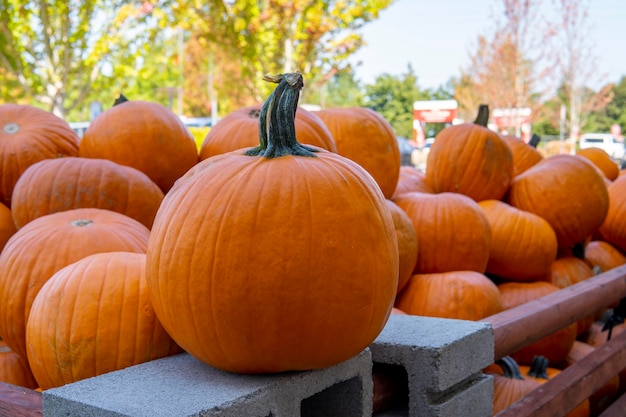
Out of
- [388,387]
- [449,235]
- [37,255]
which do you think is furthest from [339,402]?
[449,235]

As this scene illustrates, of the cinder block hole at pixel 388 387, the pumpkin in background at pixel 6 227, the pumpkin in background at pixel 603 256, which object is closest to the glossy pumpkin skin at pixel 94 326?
the cinder block hole at pixel 388 387

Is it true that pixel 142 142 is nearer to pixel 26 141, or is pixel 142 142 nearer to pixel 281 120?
pixel 26 141

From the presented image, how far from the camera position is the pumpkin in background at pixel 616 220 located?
428 centimetres

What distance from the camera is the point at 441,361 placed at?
1.69 meters

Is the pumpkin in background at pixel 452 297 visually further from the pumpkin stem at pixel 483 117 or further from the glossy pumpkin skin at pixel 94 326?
the glossy pumpkin skin at pixel 94 326

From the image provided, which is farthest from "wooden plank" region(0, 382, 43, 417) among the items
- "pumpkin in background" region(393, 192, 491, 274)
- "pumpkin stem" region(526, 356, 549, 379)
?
"pumpkin stem" region(526, 356, 549, 379)

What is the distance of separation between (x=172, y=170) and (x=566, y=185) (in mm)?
2109

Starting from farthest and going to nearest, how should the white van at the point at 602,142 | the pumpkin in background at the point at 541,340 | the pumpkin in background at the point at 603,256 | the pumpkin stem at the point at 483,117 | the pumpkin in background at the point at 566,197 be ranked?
1. the white van at the point at 602,142
2. the pumpkin in background at the point at 603,256
3. the pumpkin stem at the point at 483,117
4. the pumpkin in background at the point at 566,197
5. the pumpkin in background at the point at 541,340

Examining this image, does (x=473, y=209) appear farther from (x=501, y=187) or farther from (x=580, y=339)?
(x=580, y=339)

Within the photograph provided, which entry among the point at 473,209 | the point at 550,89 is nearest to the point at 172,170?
the point at 473,209

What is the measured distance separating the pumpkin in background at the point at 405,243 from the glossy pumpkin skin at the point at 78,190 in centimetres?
94

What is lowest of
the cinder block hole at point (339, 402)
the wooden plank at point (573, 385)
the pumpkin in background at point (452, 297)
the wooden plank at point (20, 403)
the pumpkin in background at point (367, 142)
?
the wooden plank at point (573, 385)

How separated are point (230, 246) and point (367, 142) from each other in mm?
1677

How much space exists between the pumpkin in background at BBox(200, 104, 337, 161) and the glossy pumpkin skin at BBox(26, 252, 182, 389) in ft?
3.52
